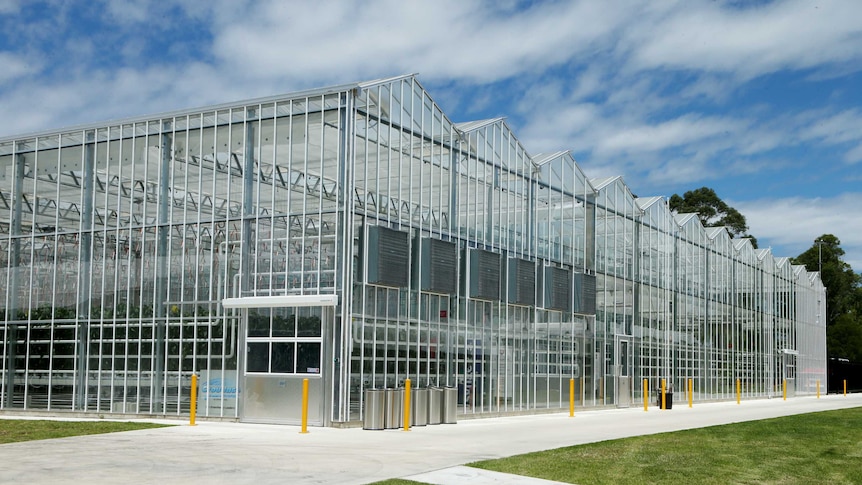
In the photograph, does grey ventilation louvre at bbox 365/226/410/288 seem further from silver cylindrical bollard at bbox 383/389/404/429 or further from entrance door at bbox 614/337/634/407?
entrance door at bbox 614/337/634/407

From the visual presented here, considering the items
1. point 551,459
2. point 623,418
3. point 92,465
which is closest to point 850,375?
point 623,418

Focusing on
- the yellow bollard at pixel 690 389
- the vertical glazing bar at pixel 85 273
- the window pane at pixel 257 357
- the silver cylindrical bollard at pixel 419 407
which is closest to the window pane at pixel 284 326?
the window pane at pixel 257 357

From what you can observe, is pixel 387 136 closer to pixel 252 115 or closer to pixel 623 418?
pixel 252 115

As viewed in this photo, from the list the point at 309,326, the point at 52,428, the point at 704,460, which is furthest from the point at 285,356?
the point at 704,460

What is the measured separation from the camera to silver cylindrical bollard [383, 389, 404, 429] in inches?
941

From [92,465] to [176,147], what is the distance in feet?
46.5

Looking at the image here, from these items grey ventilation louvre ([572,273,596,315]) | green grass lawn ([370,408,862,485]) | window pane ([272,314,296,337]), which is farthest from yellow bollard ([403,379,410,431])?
grey ventilation louvre ([572,273,596,315])

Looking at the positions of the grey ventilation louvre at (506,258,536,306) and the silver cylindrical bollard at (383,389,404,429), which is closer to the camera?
the silver cylindrical bollard at (383,389,404,429)

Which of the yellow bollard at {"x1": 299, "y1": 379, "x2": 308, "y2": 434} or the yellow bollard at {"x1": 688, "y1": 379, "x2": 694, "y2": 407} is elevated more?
the yellow bollard at {"x1": 299, "y1": 379, "x2": 308, "y2": 434}

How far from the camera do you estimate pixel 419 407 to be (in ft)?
83.2

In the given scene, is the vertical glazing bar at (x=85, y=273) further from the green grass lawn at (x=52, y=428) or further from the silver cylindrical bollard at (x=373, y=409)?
the silver cylindrical bollard at (x=373, y=409)

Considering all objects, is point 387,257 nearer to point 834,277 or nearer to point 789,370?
point 789,370

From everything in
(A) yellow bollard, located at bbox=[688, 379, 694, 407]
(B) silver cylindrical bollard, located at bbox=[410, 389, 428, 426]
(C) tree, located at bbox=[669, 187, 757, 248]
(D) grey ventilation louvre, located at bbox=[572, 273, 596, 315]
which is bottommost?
(A) yellow bollard, located at bbox=[688, 379, 694, 407]

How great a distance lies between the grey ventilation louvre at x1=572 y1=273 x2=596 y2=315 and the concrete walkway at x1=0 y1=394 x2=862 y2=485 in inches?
380
